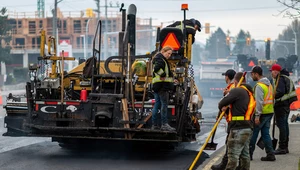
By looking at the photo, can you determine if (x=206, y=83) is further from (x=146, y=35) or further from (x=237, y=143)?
(x=146, y=35)

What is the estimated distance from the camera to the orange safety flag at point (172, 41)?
12211mm

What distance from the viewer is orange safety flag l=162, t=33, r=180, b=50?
1221 cm

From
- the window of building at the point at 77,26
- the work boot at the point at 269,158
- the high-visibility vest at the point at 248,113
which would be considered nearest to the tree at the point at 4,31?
the window of building at the point at 77,26

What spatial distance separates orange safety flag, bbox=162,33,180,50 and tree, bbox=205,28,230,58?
440 ft

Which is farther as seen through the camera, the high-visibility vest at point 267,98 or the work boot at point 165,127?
the work boot at point 165,127

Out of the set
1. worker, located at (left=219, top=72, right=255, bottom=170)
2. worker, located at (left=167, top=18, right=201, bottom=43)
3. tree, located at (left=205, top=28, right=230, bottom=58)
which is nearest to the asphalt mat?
worker, located at (left=219, top=72, right=255, bottom=170)

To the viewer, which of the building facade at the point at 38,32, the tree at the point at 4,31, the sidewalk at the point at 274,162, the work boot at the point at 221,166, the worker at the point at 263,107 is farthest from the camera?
the building facade at the point at 38,32

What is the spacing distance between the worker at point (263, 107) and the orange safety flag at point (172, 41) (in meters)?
2.31

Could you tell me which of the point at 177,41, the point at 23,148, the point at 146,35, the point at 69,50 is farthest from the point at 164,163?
the point at 146,35

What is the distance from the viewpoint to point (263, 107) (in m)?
10.5

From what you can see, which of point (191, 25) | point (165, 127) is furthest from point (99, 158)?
point (191, 25)

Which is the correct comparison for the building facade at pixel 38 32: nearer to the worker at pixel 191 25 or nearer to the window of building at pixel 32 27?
the window of building at pixel 32 27

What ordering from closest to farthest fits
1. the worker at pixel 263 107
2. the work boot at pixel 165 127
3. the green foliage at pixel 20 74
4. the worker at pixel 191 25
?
the worker at pixel 263 107, the work boot at pixel 165 127, the worker at pixel 191 25, the green foliage at pixel 20 74

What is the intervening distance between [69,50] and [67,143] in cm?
3844
